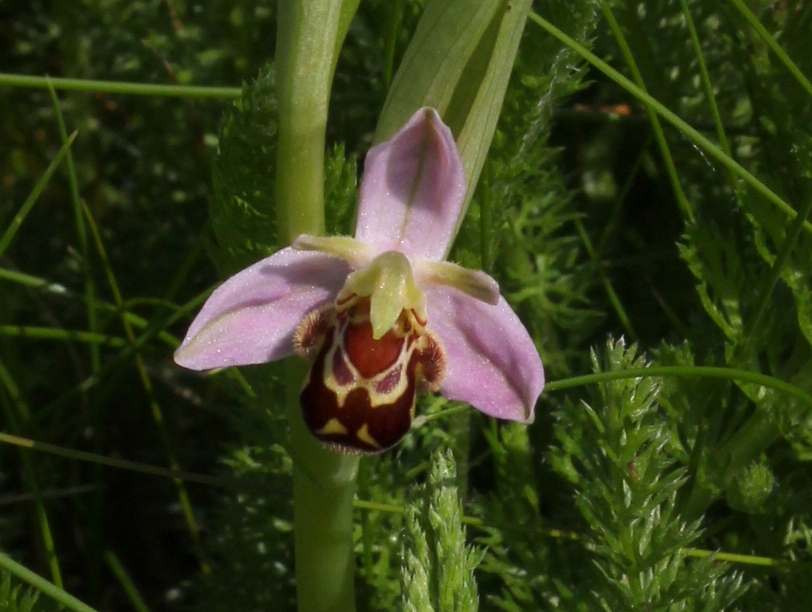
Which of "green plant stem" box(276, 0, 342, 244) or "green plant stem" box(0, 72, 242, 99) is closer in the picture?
"green plant stem" box(276, 0, 342, 244)

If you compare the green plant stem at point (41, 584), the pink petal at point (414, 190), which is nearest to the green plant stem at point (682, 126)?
the pink petal at point (414, 190)

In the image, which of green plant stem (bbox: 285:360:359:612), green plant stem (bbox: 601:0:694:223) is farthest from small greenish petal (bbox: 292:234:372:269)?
green plant stem (bbox: 601:0:694:223)

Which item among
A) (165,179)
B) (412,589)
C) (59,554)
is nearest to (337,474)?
(412,589)

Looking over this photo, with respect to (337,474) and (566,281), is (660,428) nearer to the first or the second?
(337,474)

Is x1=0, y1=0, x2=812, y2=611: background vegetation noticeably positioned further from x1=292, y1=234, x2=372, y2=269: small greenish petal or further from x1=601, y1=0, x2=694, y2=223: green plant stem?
x1=292, y1=234, x2=372, y2=269: small greenish petal

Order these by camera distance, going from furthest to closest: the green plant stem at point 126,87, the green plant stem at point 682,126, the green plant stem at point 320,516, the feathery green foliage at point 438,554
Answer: the green plant stem at point 126,87 → the green plant stem at point 682,126 → the green plant stem at point 320,516 → the feathery green foliage at point 438,554

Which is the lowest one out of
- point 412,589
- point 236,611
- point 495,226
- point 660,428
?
point 236,611

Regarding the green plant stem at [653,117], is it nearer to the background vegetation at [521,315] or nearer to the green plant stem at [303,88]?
the background vegetation at [521,315]
